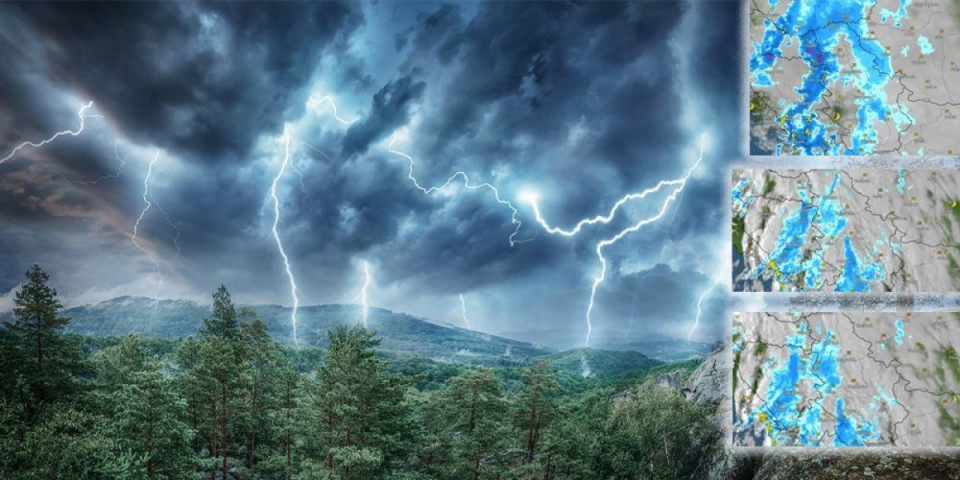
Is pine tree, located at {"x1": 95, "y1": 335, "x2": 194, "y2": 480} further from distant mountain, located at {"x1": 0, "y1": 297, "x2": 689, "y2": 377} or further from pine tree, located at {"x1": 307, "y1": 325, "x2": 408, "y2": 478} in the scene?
distant mountain, located at {"x1": 0, "y1": 297, "x2": 689, "y2": 377}

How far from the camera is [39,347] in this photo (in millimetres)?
12125

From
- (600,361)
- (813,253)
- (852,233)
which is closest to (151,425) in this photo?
(813,253)

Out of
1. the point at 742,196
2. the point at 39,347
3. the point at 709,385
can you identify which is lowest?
the point at 709,385

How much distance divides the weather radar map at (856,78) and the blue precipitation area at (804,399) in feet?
5.79

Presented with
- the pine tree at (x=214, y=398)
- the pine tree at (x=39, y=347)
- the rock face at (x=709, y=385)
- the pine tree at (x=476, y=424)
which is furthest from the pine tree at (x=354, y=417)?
the rock face at (x=709, y=385)

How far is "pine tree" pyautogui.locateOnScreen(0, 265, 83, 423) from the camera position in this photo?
1165 cm

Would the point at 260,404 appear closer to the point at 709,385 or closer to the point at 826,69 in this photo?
the point at 709,385

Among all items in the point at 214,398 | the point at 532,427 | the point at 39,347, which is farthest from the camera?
the point at 532,427

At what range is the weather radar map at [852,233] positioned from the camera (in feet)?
13.3

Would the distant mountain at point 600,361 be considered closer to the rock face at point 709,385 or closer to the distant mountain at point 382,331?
the distant mountain at point 382,331

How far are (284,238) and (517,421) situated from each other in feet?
82.2

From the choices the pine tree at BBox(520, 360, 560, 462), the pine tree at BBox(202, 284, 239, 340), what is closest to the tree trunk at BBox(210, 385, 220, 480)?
the pine tree at BBox(202, 284, 239, 340)

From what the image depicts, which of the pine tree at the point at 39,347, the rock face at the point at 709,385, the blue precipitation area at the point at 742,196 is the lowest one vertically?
the rock face at the point at 709,385

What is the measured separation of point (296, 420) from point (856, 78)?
43.6 feet
